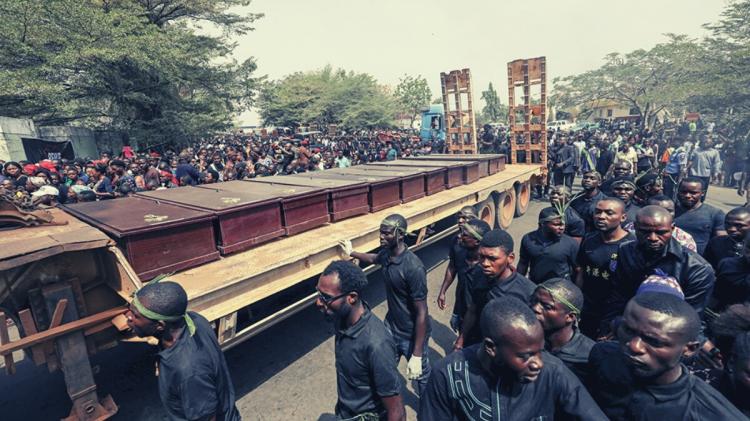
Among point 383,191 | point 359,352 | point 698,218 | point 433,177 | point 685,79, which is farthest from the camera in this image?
point 685,79

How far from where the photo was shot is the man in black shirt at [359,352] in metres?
1.99

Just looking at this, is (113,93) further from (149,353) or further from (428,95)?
(428,95)

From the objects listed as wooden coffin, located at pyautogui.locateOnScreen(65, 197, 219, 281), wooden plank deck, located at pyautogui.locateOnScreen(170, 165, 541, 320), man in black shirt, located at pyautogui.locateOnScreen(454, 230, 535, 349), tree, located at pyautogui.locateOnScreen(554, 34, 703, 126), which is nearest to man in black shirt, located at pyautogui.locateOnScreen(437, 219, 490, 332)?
man in black shirt, located at pyautogui.locateOnScreen(454, 230, 535, 349)

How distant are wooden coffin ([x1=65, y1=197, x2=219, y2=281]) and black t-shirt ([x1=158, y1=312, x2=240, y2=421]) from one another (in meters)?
1.40

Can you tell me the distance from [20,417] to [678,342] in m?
5.38

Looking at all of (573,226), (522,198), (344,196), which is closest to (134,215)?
(344,196)

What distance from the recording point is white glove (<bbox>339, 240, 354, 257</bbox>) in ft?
13.4

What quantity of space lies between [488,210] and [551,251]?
15.3ft

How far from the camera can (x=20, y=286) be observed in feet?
8.76

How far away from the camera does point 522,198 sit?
10281mm

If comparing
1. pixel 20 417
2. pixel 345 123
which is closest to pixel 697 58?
pixel 345 123

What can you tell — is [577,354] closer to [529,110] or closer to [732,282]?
[732,282]

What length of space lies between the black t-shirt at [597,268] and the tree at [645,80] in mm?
24482

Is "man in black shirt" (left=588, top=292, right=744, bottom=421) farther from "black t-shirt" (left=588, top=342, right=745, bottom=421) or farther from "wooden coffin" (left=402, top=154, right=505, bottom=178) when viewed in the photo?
"wooden coffin" (left=402, top=154, right=505, bottom=178)
